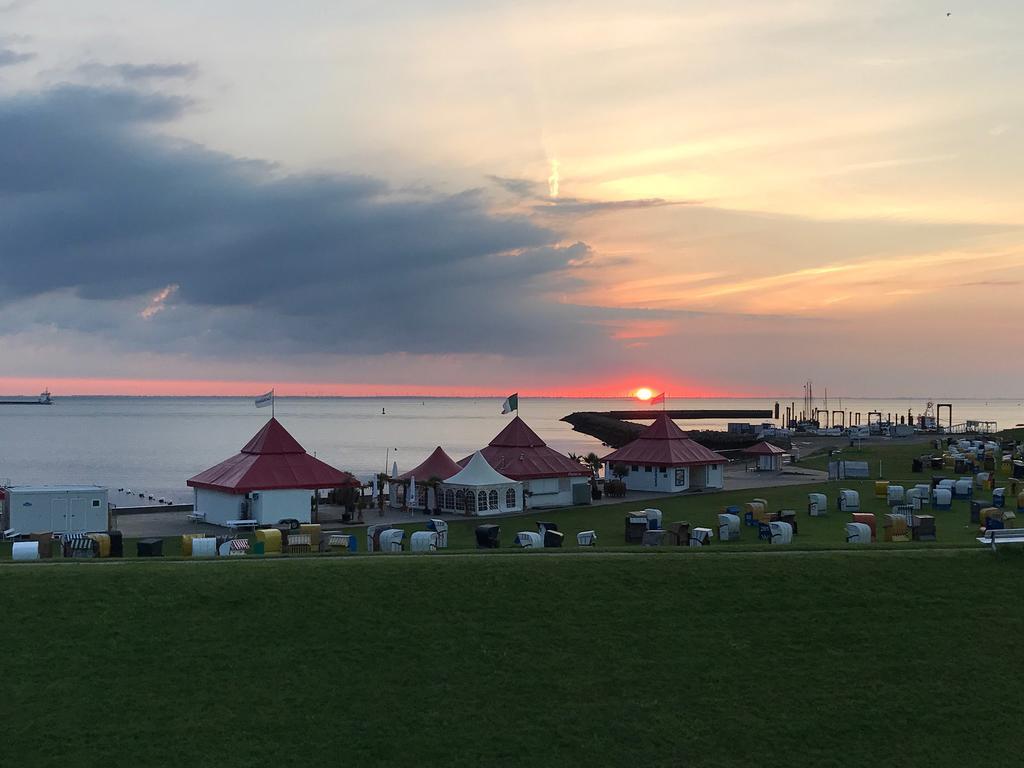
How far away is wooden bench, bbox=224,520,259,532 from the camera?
36750 millimetres

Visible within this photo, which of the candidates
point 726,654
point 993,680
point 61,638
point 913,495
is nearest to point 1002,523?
point 913,495

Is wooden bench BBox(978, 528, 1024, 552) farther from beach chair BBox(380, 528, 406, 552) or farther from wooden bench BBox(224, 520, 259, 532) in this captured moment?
wooden bench BBox(224, 520, 259, 532)

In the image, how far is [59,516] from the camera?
35031 mm

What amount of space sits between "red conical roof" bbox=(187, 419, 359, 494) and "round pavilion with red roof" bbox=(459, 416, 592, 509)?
8590mm

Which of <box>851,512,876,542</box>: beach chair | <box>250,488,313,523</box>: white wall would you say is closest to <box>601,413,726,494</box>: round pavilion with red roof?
<box>851,512,876,542</box>: beach chair

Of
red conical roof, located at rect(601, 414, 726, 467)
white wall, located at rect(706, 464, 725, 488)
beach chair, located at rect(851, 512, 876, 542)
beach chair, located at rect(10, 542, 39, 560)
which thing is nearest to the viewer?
beach chair, located at rect(10, 542, 39, 560)

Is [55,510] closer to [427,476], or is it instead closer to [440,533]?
[440,533]

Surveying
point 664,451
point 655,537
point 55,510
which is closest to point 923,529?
point 655,537

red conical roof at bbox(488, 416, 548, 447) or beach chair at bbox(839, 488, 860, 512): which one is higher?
red conical roof at bbox(488, 416, 548, 447)

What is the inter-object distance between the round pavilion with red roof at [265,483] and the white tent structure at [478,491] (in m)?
5.11

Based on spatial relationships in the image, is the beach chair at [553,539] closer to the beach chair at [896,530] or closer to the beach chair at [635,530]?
the beach chair at [635,530]

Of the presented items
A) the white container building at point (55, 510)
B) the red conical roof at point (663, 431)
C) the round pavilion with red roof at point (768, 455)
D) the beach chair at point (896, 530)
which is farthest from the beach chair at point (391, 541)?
the round pavilion with red roof at point (768, 455)

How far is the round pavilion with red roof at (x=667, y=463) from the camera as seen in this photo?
53.8m

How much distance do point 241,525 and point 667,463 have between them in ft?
81.8
